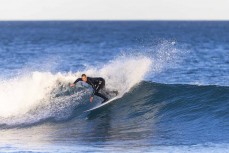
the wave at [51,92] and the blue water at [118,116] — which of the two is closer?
the blue water at [118,116]

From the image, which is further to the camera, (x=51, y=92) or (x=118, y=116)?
(x=51, y=92)

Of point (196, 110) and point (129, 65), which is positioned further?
point (129, 65)

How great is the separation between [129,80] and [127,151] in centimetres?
940

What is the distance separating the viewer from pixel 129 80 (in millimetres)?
26328

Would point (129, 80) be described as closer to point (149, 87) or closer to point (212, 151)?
point (149, 87)

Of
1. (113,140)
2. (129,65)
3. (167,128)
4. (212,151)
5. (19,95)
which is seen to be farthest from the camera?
(129,65)

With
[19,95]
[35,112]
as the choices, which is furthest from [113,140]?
[19,95]

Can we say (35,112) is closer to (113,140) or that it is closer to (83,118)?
(83,118)

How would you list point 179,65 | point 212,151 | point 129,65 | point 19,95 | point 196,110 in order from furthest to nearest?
point 179,65 < point 129,65 < point 19,95 < point 196,110 < point 212,151

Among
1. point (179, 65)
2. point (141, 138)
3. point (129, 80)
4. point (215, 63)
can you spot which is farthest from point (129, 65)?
point (215, 63)

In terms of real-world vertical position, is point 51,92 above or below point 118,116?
above

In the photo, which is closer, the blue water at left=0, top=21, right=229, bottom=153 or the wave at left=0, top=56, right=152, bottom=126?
the blue water at left=0, top=21, right=229, bottom=153

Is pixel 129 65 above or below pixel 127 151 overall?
above

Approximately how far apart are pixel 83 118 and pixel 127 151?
19.8 ft
